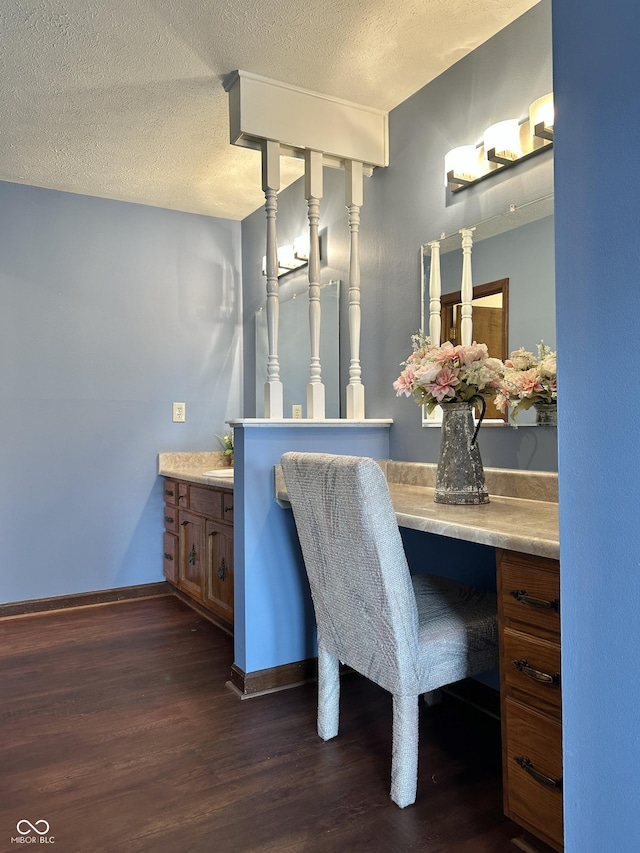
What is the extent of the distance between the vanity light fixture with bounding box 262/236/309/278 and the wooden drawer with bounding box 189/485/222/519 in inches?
46.8

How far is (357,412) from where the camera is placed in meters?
2.55

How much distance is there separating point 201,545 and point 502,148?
88.4 inches

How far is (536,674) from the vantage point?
4.20ft

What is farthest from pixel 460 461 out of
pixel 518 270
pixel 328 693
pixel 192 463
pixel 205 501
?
pixel 192 463

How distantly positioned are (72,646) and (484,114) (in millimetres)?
2777

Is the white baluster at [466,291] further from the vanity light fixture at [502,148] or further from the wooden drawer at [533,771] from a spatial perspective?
the wooden drawer at [533,771]

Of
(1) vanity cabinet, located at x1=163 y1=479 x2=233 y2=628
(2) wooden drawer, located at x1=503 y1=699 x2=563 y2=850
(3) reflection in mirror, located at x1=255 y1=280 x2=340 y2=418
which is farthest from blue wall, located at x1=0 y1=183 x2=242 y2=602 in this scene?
(2) wooden drawer, located at x1=503 y1=699 x2=563 y2=850

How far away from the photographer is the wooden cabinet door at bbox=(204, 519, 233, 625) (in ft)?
9.01

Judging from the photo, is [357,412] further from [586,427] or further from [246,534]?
[586,427]

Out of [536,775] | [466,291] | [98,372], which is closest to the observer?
[536,775]

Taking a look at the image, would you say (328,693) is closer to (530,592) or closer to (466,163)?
(530,592)

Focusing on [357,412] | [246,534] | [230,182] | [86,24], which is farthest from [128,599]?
[86,24]

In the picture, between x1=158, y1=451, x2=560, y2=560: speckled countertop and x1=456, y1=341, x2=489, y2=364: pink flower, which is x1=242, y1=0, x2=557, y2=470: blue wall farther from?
x1=456, y1=341, x2=489, y2=364: pink flower

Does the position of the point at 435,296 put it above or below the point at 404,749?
above
